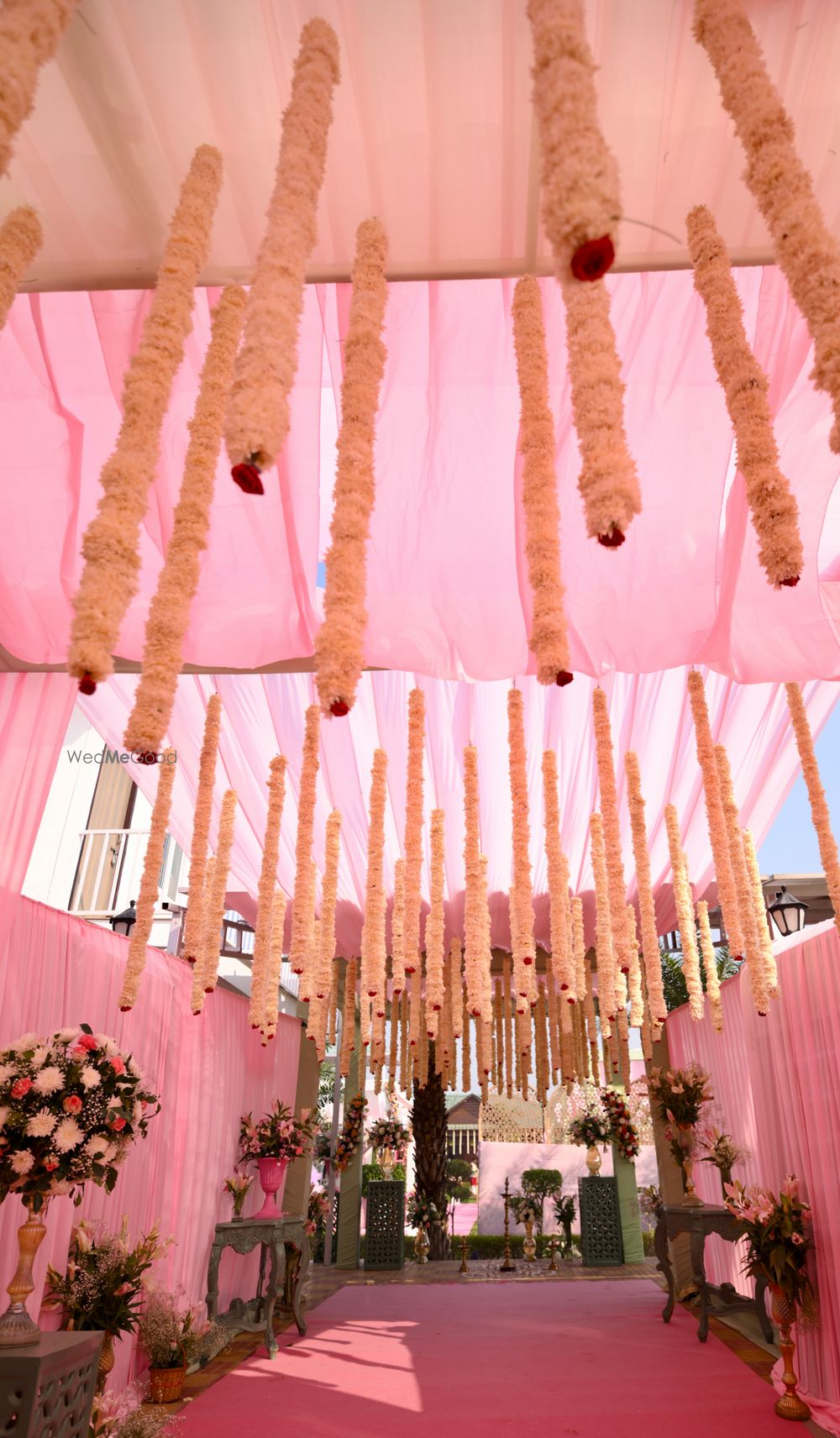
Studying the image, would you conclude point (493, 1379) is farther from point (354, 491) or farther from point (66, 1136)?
point (354, 491)

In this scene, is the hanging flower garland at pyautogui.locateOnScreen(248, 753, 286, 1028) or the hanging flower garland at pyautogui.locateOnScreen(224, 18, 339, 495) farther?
the hanging flower garland at pyautogui.locateOnScreen(248, 753, 286, 1028)

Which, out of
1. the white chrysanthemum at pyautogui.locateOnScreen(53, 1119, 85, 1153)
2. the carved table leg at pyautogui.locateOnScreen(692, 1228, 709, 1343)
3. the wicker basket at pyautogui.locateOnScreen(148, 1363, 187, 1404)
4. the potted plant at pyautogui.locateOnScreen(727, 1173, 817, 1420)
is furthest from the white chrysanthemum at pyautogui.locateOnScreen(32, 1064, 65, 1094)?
the carved table leg at pyautogui.locateOnScreen(692, 1228, 709, 1343)

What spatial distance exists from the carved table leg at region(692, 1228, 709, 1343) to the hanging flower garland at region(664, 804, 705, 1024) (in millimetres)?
3183

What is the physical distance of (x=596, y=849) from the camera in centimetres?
575

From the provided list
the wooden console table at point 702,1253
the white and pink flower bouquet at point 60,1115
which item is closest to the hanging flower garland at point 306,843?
the white and pink flower bouquet at point 60,1115

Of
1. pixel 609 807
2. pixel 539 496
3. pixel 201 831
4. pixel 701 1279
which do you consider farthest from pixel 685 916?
pixel 539 496

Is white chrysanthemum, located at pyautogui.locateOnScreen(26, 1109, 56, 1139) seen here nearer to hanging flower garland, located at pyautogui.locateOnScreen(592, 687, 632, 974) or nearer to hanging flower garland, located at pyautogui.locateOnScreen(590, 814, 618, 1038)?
hanging flower garland, located at pyautogui.locateOnScreen(592, 687, 632, 974)

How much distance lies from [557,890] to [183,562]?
3361 mm

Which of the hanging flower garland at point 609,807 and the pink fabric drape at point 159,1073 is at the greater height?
the hanging flower garland at point 609,807

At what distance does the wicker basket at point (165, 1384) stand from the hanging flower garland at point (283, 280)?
6.70 metres

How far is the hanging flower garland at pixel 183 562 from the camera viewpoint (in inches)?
60.9

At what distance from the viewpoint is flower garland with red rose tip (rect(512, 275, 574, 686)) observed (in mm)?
1596

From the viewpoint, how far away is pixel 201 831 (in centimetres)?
485

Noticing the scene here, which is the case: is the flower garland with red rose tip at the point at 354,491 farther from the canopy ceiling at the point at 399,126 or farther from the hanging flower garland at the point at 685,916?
the hanging flower garland at the point at 685,916
